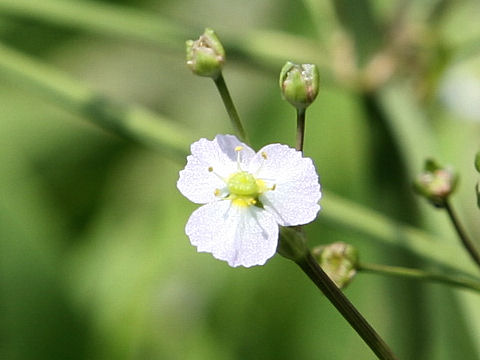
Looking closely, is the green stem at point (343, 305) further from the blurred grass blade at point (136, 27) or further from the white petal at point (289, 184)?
the blurred grass blade at point (136, 27)

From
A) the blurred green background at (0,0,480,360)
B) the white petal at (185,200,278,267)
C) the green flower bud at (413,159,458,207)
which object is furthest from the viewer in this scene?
the blurred green background at (0,0,480,360)

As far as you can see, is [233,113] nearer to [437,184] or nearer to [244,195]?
[244,195]

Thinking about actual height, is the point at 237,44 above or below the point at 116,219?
above

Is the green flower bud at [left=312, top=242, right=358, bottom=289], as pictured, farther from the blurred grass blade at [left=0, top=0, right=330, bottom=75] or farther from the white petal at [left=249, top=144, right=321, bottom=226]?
the blurred grass blade at [left=0, top=0, right=330, bottom=75]

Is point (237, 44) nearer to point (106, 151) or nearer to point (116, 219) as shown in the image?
point (116, 219)

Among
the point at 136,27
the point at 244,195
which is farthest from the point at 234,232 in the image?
the point at 136,27

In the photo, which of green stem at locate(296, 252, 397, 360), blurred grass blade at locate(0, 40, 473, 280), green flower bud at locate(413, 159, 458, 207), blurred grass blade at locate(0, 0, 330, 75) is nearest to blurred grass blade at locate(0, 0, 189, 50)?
blurred grass blade at locate(0, 0, 330, 75)

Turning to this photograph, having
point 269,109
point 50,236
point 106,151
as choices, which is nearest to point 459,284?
point 50,236
